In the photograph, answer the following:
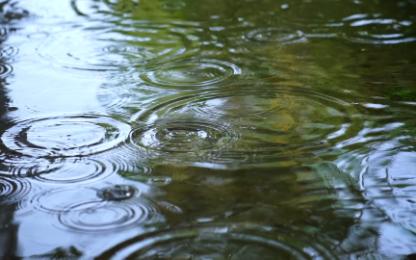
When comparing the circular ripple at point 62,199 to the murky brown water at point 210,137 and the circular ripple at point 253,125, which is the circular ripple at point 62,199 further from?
the circular ripple at point 253,125

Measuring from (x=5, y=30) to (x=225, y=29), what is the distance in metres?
1.20

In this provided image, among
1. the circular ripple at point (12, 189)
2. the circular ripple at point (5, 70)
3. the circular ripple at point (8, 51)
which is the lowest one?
the circular ripple at point (12, 189)

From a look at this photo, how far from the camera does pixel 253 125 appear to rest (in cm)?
223

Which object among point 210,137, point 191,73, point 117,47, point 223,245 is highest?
point 117,47

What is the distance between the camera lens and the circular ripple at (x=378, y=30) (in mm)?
3162

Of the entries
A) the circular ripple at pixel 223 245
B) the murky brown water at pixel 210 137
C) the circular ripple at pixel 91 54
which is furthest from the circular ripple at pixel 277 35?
the circular ripple at pixel 223 245

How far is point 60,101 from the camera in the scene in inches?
96.2

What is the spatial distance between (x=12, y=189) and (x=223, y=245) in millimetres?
660

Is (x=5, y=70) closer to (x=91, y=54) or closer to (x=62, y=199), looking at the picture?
(x=91, y=54)

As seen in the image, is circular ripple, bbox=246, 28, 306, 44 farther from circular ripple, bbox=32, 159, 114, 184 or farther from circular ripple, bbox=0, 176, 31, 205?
circular ripple, bbox=0, 176, 31, 205

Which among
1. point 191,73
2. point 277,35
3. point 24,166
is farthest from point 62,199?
point 277,35

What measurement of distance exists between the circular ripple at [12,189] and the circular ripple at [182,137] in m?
0.40

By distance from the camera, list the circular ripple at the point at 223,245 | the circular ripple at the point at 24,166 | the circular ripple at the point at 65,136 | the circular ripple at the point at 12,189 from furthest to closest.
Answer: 1. the circular ripple at the point at 65,136
2. the circular ripple at the point at 24,166
3. the circular ripple at the point at 12,189
4. the circular ripple at the point at 223,245

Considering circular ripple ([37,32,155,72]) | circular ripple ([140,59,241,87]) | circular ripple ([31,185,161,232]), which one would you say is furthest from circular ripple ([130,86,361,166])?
circular ripple ([37,32,155,72])
